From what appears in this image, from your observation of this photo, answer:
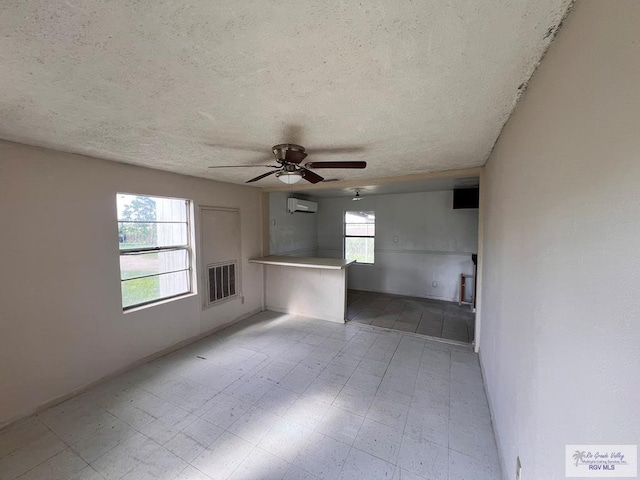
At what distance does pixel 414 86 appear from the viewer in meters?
1.21

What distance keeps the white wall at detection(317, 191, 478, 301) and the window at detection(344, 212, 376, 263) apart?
138mm

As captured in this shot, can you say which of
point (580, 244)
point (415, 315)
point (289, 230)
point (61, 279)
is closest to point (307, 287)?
point (289, 230)

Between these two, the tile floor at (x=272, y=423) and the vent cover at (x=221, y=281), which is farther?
the vent cover at (x=221, y=281)

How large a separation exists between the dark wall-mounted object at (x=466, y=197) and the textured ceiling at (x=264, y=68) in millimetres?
3026

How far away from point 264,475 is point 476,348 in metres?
2.83

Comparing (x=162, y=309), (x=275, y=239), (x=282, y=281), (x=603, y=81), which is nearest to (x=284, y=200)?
(x=275, y=239)

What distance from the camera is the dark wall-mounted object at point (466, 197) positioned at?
177 inches

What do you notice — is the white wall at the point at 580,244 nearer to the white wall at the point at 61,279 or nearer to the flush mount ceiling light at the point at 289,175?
the flush mount ceiling light at the point at 289,175

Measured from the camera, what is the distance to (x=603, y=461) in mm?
606

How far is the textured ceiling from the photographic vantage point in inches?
31.3

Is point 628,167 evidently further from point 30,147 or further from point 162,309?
point 162,309

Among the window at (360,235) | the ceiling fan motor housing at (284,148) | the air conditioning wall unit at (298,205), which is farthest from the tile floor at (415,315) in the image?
the ceiling fan motor housing at (284,148)

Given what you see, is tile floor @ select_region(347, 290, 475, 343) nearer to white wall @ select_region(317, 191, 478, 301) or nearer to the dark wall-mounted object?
white wall @ select_region(317, 191, 478, 301)

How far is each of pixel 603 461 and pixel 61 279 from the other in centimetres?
354
